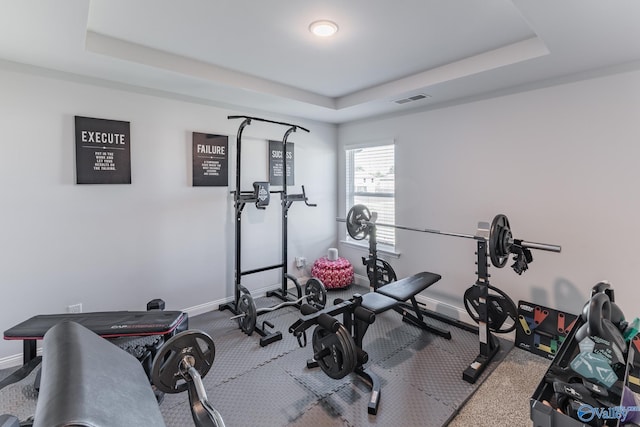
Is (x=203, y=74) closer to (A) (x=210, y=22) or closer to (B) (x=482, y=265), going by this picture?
(A) (x=210, y=22)

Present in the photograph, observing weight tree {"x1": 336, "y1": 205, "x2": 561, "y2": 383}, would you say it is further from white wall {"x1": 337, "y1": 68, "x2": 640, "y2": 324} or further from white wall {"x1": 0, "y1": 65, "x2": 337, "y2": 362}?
white wall {"x1": 0, "y1": 65, "x2": 337, "y2": 362}

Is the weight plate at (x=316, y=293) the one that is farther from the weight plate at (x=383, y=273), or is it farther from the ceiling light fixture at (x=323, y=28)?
the ceiling light fixture at (x=323, y=28)

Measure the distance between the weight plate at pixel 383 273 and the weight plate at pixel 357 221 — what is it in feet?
1.18

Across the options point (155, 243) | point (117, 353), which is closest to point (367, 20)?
point (117, 353)

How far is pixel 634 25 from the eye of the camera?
66.0 inches

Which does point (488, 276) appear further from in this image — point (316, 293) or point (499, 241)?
point (316, 293)

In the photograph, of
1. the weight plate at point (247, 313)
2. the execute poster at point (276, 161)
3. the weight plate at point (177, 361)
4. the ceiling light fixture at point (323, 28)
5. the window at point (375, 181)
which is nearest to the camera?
the weight plate at point (177, 361)

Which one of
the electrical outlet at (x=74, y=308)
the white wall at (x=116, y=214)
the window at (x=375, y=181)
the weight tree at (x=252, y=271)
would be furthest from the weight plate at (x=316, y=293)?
the electrical outlet at (x=74, y=308)

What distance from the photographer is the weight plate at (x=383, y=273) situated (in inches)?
127

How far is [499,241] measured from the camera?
2271 millimetres

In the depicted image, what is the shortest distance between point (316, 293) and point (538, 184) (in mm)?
2288

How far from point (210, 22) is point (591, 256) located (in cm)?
322

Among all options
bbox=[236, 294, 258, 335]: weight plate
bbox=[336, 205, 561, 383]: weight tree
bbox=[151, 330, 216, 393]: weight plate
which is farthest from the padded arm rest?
bbox=[336, 205, 561, 383]: weight tree

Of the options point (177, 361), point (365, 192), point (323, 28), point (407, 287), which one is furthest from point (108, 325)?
point (365, 192)
